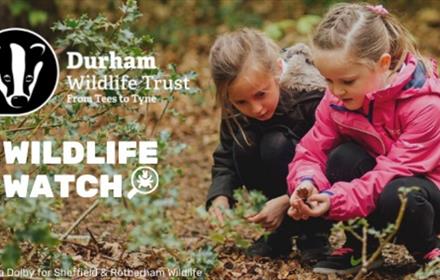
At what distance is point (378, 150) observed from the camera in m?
2.81

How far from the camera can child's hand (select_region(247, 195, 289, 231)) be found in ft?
9.77

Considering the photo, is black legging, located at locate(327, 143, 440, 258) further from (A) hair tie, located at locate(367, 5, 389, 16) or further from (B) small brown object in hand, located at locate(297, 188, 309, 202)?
(A) hair tie, located at locate(367, 5, 389, 16)

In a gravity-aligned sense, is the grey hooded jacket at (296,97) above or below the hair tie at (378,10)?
below

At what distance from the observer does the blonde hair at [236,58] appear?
9.59 ft

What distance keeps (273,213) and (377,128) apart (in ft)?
1.62

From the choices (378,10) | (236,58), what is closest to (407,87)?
(378,10)

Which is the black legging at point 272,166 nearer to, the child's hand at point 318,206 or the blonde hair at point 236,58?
the blonde hair at point 236,58

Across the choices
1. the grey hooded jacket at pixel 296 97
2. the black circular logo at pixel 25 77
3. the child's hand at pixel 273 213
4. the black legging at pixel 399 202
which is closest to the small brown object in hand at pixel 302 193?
the black legging at pixel 399 202

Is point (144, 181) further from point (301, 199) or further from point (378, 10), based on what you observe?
point (378, 10)

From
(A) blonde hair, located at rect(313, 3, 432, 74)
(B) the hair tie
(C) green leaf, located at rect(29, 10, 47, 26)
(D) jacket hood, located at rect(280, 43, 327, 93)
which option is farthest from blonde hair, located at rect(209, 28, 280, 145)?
(C) green leaf, located at rect(29, 10, 47, 26)

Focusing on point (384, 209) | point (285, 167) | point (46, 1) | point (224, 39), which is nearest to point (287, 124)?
point (285, 167)

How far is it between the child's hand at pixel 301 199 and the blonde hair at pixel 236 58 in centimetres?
45

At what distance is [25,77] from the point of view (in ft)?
9.93

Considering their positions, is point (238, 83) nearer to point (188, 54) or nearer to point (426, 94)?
point (426, 94)
